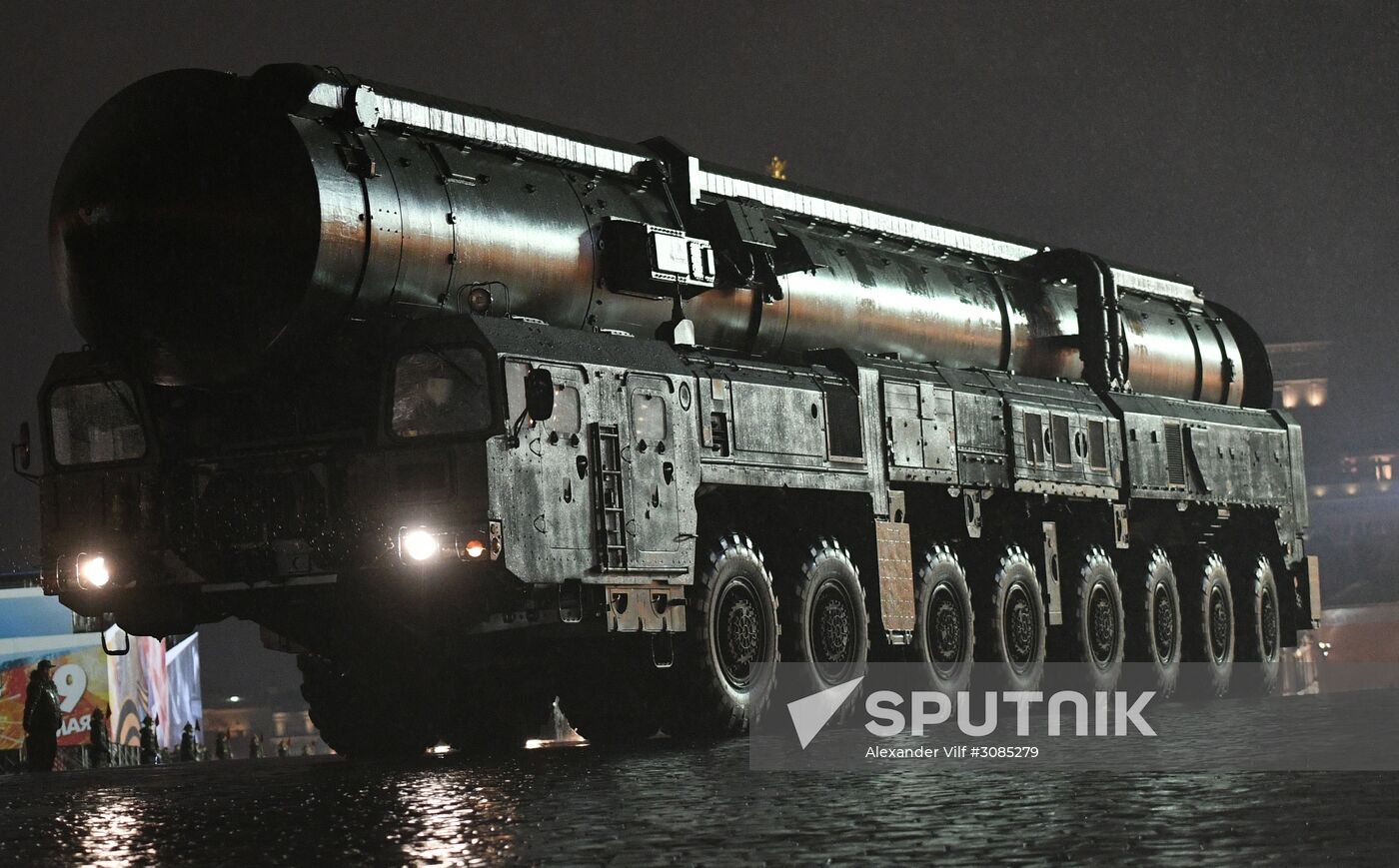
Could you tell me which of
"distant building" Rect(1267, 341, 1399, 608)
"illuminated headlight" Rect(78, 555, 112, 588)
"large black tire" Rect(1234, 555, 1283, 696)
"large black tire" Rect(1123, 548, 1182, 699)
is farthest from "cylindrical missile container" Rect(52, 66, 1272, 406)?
"distant building" Rect(1267, 341, 1399, 608)

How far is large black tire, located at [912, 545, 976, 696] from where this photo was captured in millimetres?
18062

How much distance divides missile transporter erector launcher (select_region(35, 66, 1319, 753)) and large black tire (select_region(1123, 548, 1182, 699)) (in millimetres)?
3994

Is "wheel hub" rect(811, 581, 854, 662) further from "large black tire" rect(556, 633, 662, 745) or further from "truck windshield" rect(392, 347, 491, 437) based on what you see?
"truck windshield" rect(392, 347, 491, 437)

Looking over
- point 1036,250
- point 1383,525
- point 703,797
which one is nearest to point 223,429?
point 703,797

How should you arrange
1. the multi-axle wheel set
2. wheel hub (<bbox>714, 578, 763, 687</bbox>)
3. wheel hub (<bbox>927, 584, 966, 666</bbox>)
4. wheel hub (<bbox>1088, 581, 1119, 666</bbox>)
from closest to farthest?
the multi-axle wheel set, wheel hub (<bbox>714, 578, 763, 687</bbox>), wheel hub (<bbox>927, 584, 966, 666</bbox>), wheel hub (<bbox>1088, 581, 1119, 666</bbox>)

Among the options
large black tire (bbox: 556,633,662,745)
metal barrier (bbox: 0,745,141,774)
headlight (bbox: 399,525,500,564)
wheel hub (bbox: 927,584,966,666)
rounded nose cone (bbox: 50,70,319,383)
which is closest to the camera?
headlight (bbox: 399,525,500,564)

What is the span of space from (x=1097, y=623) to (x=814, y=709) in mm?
6347

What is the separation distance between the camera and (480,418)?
12969 mm

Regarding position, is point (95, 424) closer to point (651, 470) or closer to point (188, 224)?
point (188, 224)

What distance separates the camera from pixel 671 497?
1459cm

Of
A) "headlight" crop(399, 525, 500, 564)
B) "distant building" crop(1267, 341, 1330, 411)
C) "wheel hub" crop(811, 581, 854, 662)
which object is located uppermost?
"distant building" crop(1267, 341, 1330, 411)

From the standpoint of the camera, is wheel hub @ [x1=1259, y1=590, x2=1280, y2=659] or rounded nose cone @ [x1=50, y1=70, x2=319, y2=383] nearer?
rounded nose cone @ [x1=50, y1=70, x2=319, y2=383]

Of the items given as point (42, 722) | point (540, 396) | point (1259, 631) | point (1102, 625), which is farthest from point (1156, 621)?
point (42, 722)

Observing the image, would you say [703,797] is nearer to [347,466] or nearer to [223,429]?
[347,466]
